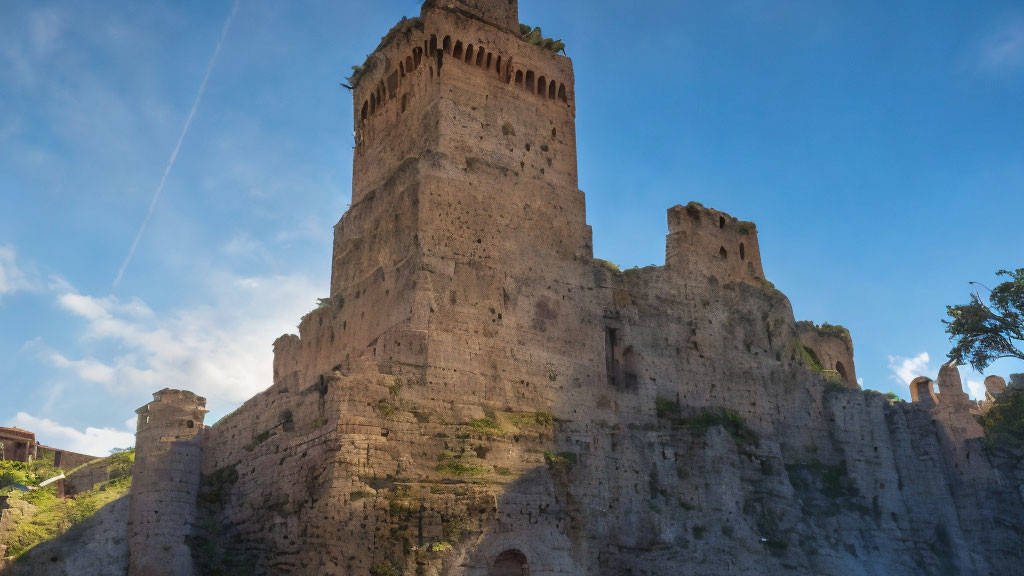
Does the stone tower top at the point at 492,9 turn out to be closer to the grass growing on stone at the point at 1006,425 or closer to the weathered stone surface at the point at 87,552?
the weathered stone surface at the point at 87,552

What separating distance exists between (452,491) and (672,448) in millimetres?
8001

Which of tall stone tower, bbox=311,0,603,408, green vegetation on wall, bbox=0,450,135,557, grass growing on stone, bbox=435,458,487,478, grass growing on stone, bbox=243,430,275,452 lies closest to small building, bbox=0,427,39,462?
green vegetation on wall, bbox=0,450,135,557

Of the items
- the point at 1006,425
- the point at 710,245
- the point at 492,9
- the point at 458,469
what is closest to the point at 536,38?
the point at 492,9

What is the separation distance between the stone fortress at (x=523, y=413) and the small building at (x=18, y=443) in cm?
1226

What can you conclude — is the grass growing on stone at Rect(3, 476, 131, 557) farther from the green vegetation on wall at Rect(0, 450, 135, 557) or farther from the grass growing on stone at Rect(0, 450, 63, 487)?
the grass growing on stone at Rect(0, 450, 63, 487)

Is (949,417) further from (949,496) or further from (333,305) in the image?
(333,305)

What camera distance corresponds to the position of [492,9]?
31828 mm

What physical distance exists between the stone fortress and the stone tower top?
3.9 inches

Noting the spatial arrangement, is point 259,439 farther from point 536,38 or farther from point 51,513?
point 536,38

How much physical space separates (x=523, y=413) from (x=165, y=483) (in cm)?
908

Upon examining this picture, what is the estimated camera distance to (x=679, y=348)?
31969 mm

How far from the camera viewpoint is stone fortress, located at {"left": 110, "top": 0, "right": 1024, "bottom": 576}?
80.3ft

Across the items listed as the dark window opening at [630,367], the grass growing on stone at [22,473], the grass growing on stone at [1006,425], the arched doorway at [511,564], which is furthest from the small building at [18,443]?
the grass growing on stone at [1006,425]

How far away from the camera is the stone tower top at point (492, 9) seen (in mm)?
30766
